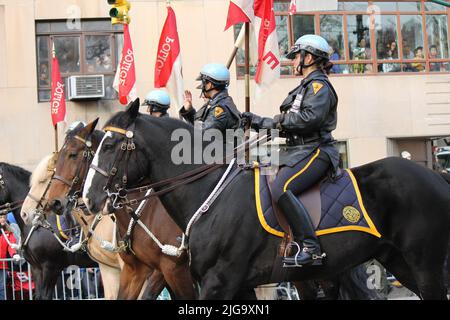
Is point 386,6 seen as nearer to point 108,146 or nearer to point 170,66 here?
point 170,66

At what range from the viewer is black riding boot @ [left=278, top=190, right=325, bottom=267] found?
26.7 feet

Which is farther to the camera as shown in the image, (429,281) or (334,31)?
(334,31)

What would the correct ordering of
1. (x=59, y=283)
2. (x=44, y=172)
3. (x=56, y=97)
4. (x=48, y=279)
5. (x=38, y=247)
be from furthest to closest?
(x=56, y=97) < (x=59, y=283) < (x=48, y=279) < (x=38, y=247) < (x=44, y=172)

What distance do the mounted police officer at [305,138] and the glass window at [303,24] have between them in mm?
14742

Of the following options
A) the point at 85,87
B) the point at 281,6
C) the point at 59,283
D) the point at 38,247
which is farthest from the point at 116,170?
the point at 281,6

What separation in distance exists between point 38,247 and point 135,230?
316 centimetres

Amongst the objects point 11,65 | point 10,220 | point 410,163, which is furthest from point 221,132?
point 11,65

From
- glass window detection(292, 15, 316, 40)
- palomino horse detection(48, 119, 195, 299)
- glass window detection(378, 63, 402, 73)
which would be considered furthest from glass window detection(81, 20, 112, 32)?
palomino horse detection(48, 119, 195, 299)

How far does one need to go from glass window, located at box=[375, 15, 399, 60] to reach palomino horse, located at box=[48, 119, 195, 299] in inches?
578

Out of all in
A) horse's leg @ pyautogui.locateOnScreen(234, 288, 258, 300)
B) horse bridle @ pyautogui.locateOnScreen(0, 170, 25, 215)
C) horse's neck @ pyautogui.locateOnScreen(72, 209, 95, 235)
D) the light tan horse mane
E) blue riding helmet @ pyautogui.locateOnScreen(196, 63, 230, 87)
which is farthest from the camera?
horse bridle @ pyautogui.locateOnScreen(0, 170, 25, 215)

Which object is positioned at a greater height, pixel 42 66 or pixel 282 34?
pixel 282 34

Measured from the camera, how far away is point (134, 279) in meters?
10.8

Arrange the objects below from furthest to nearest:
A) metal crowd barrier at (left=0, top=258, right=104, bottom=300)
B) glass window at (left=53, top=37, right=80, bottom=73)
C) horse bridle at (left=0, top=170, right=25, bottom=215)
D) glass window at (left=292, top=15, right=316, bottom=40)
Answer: glass window at (left=292, top=15, right=316, bottom=40), glass window at (left=53, top=37, right=80, bottom=73), metal crowd barrier at (left=0, top=258, right=104, bottom=300), horse bridle at (left=0, top=170, right=25, bottom=215)

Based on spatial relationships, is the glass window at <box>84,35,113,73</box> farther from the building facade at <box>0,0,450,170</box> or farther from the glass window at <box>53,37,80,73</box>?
the glass window at <box>53,37,80,73</box>
